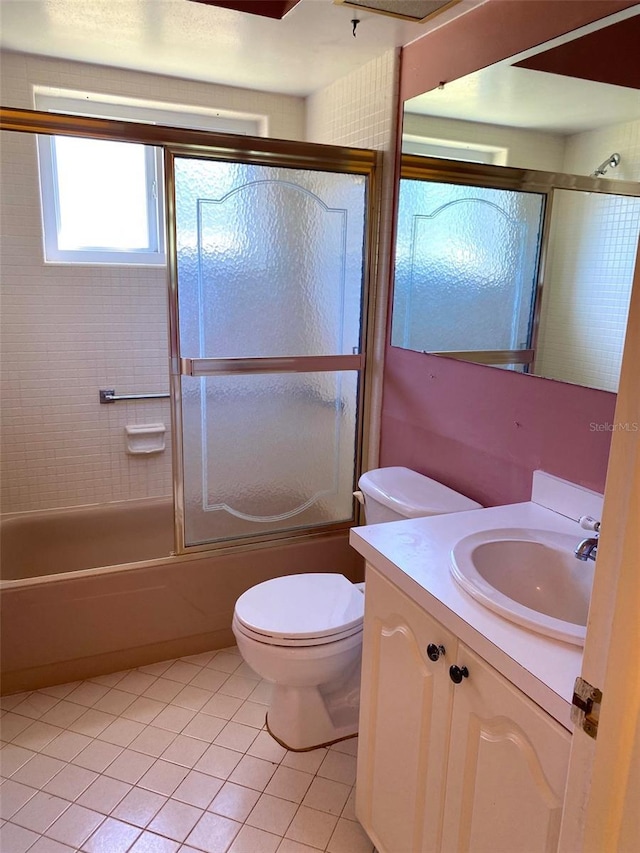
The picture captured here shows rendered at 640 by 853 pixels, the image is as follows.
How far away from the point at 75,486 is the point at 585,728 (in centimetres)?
279

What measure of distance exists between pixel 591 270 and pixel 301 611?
125cm

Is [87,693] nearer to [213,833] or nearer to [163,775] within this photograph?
[163,775]

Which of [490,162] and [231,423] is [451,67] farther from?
[231,423]

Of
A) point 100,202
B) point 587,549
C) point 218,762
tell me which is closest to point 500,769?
point 587,549

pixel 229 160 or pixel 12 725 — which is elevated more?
pixel 229 160

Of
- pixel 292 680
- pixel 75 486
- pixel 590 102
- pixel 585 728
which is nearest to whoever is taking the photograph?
pixel 585 728

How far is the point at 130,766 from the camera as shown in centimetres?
186

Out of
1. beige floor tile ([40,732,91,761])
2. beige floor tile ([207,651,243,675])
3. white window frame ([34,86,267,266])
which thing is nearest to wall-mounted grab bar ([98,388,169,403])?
white window frame ([34,86,267,266])

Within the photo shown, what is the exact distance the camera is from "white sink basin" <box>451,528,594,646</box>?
4.45 feet

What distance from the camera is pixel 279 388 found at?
7.96ft

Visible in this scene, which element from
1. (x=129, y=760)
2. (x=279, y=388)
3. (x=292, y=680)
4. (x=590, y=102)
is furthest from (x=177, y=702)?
(x=590, y=102)

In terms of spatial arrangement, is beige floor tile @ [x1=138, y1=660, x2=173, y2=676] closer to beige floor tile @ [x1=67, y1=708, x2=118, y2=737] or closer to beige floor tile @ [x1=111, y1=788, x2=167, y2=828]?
beige floor tile @ [x1=67, y1=708, x2=118, y2=737]

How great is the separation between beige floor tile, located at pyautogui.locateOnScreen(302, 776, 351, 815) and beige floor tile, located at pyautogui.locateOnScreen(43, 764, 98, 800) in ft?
2.12

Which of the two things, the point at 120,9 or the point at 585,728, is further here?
the point at 120,9
